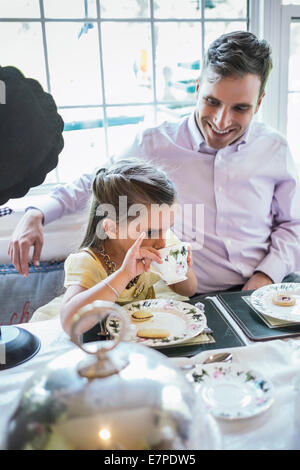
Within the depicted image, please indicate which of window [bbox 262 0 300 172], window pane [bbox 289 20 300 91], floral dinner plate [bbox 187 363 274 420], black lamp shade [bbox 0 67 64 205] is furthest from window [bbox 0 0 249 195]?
floral dinner plate [bbox 187 363 274 420]

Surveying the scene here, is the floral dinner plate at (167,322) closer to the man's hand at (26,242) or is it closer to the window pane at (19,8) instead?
the man's hand at (26,242)

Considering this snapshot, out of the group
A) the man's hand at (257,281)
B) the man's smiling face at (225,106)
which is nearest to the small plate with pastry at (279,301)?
the man's hand at (257,281)

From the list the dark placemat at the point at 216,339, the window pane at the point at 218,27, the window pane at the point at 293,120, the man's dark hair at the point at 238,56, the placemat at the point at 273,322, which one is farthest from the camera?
the window pane at the point at 293,120

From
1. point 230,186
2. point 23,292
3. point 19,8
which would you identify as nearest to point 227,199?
point 230,186

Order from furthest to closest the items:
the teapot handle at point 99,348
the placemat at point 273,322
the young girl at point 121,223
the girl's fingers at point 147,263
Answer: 1. the young girl at point 121,223
2. the girl's fingers at point 147,263
3. the placemat at point 273,322
4. the teapot handle at point 99,348

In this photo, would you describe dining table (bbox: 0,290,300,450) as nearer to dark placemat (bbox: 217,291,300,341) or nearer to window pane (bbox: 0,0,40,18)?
dark placemat (bbox: 217,291,300,341)

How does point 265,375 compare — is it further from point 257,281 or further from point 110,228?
point 257,281

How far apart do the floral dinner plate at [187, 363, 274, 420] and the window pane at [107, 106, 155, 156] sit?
1.71m

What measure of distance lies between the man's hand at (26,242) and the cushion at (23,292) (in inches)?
19.1

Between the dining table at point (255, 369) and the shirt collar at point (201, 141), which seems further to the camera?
the shirt collar at point (201, 141)

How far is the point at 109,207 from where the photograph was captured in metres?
1.22

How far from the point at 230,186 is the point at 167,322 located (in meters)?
0.81

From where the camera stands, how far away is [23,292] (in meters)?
1.75

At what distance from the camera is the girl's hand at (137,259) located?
100cm
